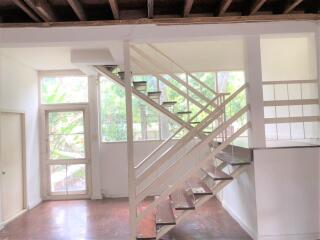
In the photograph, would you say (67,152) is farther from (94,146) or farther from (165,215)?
(165,215)

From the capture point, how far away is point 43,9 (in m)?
3.71

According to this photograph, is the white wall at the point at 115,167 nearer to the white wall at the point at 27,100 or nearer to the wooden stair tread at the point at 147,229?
the white wall at the point at 27,100

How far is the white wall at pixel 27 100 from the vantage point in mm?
5949

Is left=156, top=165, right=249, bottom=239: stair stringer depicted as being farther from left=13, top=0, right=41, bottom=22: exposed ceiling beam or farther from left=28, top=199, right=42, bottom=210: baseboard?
Answer: left=28, top=199, right=42, bottom=210: baseboard

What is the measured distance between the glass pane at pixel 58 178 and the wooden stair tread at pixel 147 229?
3504 mm

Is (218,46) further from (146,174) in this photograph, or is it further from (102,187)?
(102,187)

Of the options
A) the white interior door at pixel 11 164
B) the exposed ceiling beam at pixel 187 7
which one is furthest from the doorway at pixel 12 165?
the exposed ceiling beam at pixel 187 7

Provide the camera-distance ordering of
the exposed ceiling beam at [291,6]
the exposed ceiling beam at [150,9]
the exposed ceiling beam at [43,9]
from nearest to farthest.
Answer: the exposed ceiling beam at [43,9], the exposed ceiling beam at [150,9], the exposed ceiling beam at [291,6]

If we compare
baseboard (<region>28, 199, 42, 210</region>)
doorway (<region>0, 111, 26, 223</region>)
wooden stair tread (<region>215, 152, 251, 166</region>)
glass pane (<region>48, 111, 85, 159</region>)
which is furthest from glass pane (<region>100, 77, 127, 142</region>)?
wooden stair tread (<region>215, 152, 251, 166</region>)

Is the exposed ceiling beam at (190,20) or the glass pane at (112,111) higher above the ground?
the exposed ceiling beam at (190,20)

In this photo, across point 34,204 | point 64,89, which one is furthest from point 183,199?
point 64,89

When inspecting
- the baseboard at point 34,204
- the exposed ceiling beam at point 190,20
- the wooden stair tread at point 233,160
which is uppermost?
the exposed ceiling beam at point 190,20

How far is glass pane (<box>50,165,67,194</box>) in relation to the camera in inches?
299

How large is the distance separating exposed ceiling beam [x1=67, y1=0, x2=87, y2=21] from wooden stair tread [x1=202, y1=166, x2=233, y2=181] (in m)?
2.71
